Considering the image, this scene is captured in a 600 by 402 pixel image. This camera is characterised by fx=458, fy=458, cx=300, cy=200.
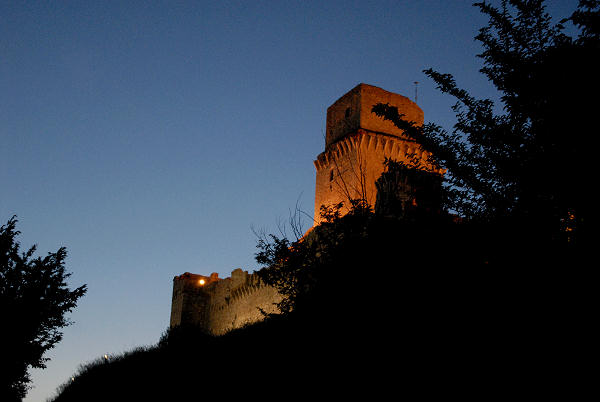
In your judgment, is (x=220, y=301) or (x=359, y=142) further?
(x=359, y=142)

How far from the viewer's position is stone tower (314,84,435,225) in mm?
26531

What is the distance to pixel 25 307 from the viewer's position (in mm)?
11375

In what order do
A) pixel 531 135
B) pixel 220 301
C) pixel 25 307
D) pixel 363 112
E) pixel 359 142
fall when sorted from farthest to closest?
pixel 363 112, pixel 359 142, pixel 220 301, pixel 25 307, pixel 531 135

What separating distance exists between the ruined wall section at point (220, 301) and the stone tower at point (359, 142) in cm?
588

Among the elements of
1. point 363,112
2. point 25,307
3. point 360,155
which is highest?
point 363,112

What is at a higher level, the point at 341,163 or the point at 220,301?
the point at 341,163

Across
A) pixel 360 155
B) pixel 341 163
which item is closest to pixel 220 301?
pixel 341 163

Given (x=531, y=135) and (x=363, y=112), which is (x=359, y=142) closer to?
(x=363, y=112)

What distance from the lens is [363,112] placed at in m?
27.0

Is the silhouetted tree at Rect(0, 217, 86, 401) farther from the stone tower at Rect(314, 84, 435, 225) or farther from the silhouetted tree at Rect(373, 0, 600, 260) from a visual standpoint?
the stone tower at Rect(314, 84, 435, 225)

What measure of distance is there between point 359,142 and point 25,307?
63.2 ft

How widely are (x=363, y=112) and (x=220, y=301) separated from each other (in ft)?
45.1

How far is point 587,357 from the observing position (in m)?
4.59

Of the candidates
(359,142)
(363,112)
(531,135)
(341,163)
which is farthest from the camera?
(341,163)
